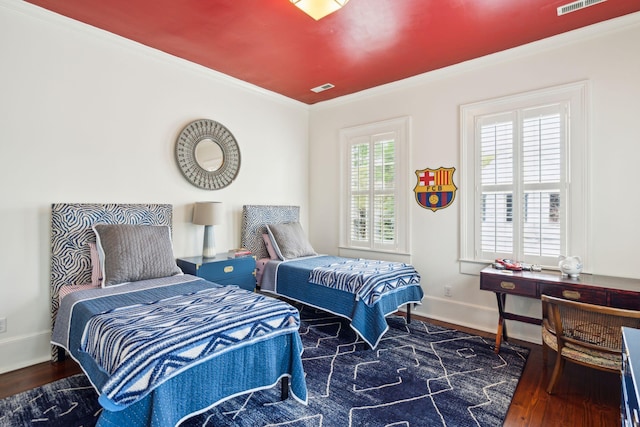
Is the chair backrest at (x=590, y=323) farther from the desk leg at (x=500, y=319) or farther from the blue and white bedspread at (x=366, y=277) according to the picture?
the blue and white bedspread at (x=366, y=277)

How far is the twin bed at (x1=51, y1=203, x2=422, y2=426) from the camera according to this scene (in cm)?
160

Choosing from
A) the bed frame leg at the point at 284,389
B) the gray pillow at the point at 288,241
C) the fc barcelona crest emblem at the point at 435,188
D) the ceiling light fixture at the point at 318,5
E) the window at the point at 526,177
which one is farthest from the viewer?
the gray pillow at the point at 288,241

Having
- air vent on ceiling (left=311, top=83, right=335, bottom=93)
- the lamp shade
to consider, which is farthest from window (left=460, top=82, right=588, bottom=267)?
the lamp shade

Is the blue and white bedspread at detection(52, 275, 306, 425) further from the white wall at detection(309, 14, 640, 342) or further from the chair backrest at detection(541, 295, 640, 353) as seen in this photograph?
the white wall at detection(309, 14, 640, 342)

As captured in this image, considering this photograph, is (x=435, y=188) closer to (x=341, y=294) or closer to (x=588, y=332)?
(x=341, y=294)

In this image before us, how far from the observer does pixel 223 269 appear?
11.3 feet

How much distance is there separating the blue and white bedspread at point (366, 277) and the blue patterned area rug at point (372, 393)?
52 cm

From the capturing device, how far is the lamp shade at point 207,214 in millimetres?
3527

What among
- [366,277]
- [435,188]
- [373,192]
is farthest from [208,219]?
[435,188]

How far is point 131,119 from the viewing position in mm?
3248

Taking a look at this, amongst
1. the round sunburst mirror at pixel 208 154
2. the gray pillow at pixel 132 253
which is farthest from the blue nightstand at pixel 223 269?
the round sunburst mirror at pixel 208 154

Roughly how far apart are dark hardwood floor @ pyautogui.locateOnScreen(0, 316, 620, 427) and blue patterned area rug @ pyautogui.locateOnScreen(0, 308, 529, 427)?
0.09 meters

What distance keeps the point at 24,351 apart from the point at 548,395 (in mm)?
3965

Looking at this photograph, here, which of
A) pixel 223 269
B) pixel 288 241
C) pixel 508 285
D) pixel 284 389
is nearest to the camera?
pixel 284 389
